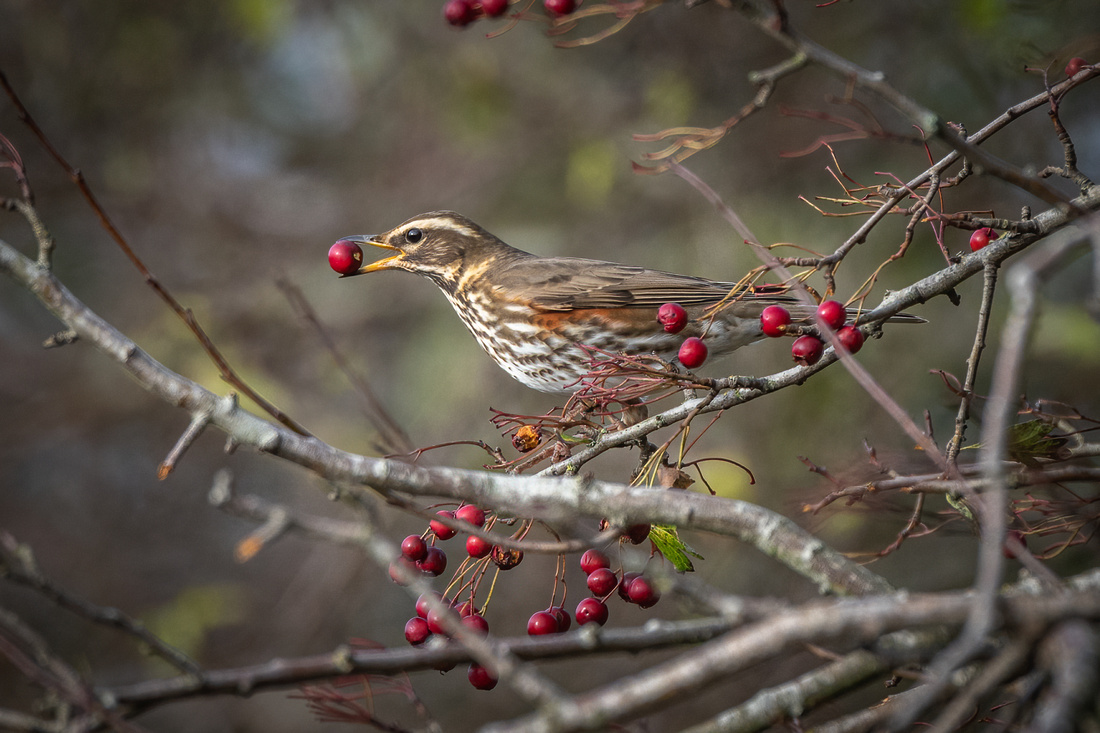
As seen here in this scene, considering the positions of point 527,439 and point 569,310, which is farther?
point 569,310

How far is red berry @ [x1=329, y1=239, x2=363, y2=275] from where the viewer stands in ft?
8.97

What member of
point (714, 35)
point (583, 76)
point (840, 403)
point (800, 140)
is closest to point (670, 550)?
point (840, 403)

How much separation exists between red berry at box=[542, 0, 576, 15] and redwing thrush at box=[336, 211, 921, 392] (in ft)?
4.49

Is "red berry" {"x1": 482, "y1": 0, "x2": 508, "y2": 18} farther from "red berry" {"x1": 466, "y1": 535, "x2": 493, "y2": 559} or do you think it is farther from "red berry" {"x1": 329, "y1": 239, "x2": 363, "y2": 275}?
"red berry" {"x1": 329, "y1": 239, "x2": 363, "y2": 275}

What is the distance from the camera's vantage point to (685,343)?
6.26ft

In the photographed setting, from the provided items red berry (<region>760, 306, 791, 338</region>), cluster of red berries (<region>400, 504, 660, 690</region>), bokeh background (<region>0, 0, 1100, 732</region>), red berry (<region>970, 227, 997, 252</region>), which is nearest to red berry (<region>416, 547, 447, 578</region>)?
cluster of red berries (<region>400, 504, 660, 690</region>)

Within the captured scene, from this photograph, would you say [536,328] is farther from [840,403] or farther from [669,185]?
[669,185]

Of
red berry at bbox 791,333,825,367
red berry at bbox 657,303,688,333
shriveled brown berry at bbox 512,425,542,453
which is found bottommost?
shriveled brown berry at bbox 512,425,542,453

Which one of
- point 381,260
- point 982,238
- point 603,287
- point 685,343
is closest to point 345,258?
point 381,260

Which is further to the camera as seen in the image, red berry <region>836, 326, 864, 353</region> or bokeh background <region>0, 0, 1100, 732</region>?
bokeh background <region>0, 0, 1100, 732</region>

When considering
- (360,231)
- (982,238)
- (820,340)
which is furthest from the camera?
(360,231)

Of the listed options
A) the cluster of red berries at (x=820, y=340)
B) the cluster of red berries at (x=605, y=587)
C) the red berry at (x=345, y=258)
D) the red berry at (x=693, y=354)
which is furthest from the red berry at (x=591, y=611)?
the red berry at (x=345, y=258)

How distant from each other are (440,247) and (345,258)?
2.83ft

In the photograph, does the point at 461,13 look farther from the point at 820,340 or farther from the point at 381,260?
the point at 381,260
